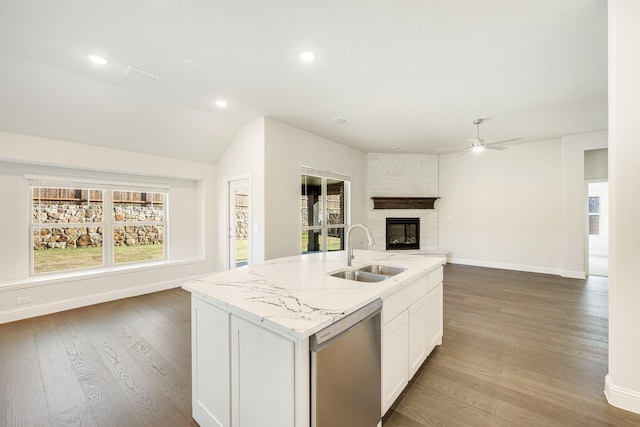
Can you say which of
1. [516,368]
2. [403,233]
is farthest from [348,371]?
[403,233]

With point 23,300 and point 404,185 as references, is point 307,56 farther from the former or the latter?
point 404,185

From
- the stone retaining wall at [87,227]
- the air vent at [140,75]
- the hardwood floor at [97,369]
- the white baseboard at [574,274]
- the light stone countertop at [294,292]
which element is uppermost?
the air vent at [140,75]

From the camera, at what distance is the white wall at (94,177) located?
11.5 ft

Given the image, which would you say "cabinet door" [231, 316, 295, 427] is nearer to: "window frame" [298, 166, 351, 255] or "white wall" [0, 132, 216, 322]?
"window frame" [298, 166, 351, 255]

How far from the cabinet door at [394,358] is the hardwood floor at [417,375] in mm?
146

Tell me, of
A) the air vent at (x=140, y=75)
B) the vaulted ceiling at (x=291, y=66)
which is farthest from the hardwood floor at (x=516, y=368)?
the air vent at (x=140, y=75)

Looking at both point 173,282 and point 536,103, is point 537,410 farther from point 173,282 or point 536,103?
point 173,282

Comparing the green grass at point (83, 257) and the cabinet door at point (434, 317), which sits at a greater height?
the green grass at point (83, 257)

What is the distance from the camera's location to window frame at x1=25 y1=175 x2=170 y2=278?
12.4ft

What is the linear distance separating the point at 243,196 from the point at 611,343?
5082mm

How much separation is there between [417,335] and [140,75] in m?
3.94

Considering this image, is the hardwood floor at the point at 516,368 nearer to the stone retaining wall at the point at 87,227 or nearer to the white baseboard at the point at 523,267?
the white baseboard at the point at 523,267

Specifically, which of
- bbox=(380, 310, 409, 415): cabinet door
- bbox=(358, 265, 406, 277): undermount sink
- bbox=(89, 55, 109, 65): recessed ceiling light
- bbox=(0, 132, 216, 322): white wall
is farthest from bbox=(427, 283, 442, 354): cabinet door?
bbox=(0, 132, 216, 322): white wall

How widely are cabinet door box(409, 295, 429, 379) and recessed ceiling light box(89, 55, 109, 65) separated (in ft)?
12.4
